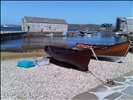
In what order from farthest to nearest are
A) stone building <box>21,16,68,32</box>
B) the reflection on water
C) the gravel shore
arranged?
stone building <box>21,16,68,32</box> < the reflection on water < the gravel shore

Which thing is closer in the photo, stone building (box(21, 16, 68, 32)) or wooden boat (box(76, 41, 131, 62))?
wooden boat (box(76, 41, 131, 62))

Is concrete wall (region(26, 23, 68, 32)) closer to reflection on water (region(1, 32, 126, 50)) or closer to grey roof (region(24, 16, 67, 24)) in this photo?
grey roof (region(24, 16, 67, 24))

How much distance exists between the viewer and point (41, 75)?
876 cm

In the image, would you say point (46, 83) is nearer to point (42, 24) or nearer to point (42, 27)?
point (42, 24)

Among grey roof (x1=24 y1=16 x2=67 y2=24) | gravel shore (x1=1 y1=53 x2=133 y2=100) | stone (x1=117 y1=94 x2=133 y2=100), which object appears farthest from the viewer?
grey roof (x1=24 y1=16 x2=67 y2=24)

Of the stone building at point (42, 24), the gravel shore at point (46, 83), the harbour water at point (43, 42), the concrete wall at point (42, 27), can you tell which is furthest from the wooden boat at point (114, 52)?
the concrete wall at point (42, 27)

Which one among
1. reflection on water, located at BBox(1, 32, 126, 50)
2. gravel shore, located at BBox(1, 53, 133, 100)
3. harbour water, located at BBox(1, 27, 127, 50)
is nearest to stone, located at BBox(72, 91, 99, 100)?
gravel shore, located at BBox(1, 53, 133, 100)

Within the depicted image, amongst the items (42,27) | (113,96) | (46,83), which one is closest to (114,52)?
(46,83)

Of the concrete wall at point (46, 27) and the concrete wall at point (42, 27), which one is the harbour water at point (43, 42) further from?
the concrete wall at point (46, 27)

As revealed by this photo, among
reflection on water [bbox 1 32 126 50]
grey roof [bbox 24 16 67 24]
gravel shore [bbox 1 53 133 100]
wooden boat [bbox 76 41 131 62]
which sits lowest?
reflection on water [bbox 1 32 126 50]

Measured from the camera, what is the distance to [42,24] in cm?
7669

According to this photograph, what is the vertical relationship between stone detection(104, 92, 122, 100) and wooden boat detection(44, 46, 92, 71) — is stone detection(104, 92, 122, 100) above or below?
below

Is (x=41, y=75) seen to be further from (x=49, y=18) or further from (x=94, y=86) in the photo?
(x=49, y=18)

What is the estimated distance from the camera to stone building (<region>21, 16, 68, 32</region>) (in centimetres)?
7162
